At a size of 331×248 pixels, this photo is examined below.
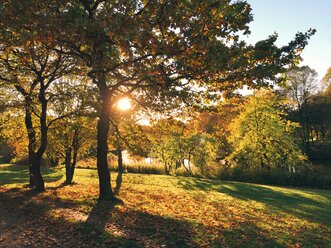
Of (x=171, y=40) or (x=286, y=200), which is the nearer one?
(x=171, y=40)

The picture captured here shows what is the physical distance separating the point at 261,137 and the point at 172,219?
74.3ft

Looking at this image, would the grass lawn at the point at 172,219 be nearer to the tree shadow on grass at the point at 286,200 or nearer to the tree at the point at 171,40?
the tree shadow on grass at the point at 286,200

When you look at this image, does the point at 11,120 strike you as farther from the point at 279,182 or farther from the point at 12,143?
the point at 279,182

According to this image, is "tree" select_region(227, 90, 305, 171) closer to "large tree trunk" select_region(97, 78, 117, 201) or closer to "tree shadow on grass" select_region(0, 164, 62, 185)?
"tree shadow on grass" select_region(0, 164, 62, 185)

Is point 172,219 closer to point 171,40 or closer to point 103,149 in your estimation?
point 103,149

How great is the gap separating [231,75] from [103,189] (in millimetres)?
8780

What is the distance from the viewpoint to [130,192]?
19.3 meters

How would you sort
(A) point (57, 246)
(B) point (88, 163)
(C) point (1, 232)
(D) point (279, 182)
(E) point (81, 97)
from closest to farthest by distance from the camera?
(A) point (57, 246) < (C) point (1, 232) < (E) point (81, 97) < (D) point (279, 182) < (B) point (88, 163)

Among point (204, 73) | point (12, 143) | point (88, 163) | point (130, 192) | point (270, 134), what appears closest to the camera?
point (204, 73)

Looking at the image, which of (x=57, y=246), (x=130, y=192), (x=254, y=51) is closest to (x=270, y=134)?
(x=130, y=192)

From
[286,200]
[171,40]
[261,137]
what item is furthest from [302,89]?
[171,40]

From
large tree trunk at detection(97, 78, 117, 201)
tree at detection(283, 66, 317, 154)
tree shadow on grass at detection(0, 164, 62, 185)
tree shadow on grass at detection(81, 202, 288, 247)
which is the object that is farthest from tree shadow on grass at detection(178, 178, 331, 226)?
tree at detection(283, 66, 317, 154)

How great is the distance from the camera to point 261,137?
32.2 m

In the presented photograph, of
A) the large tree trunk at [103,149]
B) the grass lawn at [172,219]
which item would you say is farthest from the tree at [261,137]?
the large tree trunk at [103,149]
